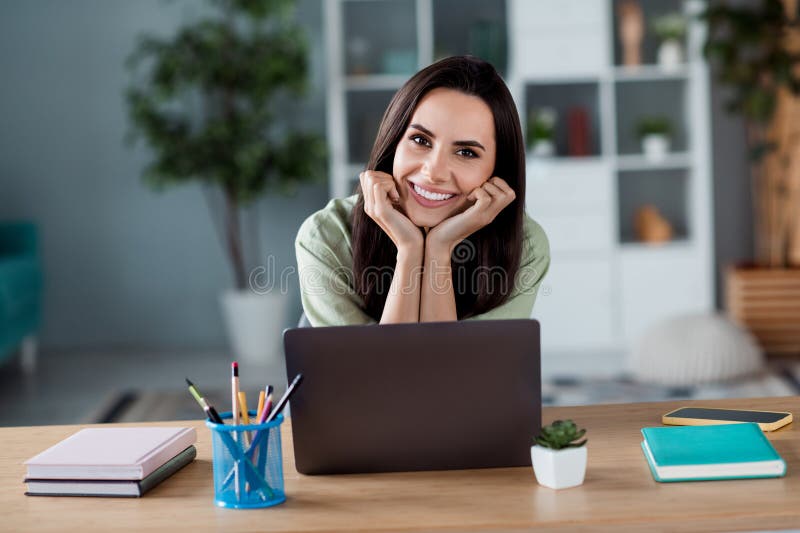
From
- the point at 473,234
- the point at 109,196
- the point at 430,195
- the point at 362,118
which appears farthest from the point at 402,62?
the point at 430,195

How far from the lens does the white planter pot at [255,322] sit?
4.98 metres

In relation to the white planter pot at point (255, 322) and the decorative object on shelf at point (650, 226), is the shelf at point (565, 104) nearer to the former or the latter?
the decorative object on shelf at point (650, 226)

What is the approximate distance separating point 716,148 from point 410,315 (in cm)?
399

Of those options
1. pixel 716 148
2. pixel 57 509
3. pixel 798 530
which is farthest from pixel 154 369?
pixel 798 530

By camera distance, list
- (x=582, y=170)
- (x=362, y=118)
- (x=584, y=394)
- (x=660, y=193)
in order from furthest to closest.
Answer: (x=660, y=193) < (x=362, y=118) < (x=582, y=170) < (x=584, y=394)

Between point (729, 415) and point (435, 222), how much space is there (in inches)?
24.3

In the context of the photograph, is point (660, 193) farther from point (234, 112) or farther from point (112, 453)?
point (112, 453)

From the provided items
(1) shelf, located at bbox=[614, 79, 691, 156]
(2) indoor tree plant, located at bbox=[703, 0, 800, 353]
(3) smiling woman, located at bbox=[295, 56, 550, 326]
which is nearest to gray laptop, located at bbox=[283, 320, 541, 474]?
(3) smiling woman, located at bbox=[295, 56, 550, 326]

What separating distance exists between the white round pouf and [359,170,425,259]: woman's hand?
2.66 metres

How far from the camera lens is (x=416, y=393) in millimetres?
1357

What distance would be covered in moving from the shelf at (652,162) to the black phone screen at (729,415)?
355 centimetres

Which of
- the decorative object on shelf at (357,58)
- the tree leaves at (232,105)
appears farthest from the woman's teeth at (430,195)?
the decorative object on shelf at (357,58)

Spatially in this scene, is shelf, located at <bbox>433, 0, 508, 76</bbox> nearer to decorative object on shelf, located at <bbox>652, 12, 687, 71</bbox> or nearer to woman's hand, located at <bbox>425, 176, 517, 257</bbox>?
decorative object on shelf, located at <bbox>652, 12, 687, 71</bbox>

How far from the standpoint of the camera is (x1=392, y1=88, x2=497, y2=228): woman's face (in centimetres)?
183
